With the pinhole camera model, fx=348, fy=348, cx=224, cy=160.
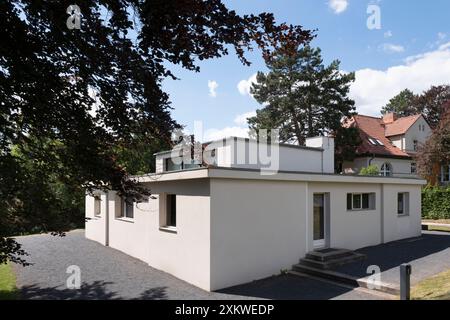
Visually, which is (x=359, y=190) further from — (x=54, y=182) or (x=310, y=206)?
(x=54, y=182)

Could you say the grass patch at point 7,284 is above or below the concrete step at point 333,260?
below

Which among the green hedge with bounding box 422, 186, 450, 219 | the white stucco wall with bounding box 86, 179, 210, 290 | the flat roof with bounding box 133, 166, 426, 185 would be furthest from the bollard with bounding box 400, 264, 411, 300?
the green hedge with bounding box 422, 186, 450, 219

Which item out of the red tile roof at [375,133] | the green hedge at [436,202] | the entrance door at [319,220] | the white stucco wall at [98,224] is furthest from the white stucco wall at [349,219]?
the red tile roof at [375,133]

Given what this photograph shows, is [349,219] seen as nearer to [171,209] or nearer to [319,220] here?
[319,220]

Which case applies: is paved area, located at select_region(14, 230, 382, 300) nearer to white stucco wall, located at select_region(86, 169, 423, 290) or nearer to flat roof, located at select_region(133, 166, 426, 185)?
white stucco wall, located at select_region(86, 169, 423, 290)

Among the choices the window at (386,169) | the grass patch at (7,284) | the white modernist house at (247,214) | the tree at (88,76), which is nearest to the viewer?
the tree at (88,76)

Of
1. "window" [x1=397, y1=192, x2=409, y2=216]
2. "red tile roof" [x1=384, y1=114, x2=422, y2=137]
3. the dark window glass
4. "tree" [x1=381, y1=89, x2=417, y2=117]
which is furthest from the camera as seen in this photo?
"tree" [x1=381, y1=89, x2=417, y2=117]

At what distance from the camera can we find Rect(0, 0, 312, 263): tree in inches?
155

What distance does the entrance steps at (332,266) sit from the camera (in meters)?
8.91

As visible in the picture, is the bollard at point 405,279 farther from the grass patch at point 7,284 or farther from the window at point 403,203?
the window at point 403,203

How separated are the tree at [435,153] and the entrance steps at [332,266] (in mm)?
20330

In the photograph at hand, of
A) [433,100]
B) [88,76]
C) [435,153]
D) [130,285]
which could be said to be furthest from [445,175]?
[88,76]

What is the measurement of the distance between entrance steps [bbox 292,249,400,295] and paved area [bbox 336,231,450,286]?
0.28m
